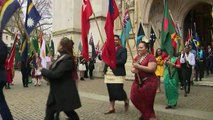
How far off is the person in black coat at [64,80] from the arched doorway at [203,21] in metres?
17.0

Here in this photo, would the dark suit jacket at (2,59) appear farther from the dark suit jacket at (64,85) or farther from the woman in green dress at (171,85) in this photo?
the woman in green dress at (171,85)

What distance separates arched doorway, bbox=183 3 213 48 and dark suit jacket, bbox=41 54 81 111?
17.1 meters

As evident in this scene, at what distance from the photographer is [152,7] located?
68.3 feet

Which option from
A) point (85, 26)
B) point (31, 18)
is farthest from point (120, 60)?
point (31, 18)

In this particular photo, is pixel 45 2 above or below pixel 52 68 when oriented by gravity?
above

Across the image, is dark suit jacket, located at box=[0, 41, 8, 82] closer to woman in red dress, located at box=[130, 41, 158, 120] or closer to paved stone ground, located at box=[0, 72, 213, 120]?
paved stone ground, located at box=[0, 72, 213, 120]

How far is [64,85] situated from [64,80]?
0.28ft

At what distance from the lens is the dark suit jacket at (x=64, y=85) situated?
17.8 ft

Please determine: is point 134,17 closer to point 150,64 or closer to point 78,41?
point 78,41

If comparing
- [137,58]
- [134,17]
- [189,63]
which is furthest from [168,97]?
[134,17]

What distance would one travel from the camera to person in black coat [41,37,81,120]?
541 centimetres

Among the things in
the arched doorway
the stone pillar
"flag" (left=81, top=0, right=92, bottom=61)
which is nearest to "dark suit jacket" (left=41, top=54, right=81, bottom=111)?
"flag" (left=81, top=0, right=92, bottom=61)

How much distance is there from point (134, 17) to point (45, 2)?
26.4m

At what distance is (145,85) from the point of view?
6.44 metres
